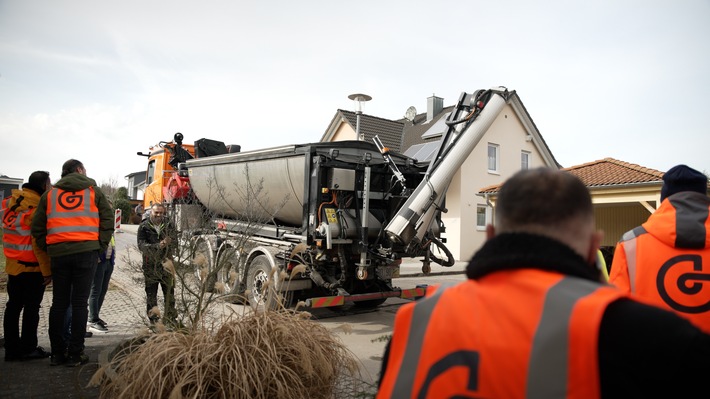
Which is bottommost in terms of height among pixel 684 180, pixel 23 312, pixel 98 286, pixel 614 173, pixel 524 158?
pixel 23 312

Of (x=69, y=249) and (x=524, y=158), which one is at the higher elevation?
(x=524, y=158)

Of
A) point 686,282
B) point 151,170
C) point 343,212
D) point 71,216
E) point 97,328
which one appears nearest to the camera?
point 686,282

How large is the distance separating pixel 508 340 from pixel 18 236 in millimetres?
5319

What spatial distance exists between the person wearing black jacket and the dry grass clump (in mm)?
757

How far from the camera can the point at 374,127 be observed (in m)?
23.8

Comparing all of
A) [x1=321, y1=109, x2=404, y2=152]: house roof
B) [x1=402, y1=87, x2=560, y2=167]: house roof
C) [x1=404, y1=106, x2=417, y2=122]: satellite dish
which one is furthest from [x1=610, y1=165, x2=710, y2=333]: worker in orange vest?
[x1=404, y1=106, x2=417, y2=122]: satellite dish

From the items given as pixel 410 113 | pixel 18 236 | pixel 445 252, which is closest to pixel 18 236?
pixel 18 236

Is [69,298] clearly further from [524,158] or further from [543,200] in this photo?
[524,158]

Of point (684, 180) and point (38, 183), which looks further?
point (38, 183)

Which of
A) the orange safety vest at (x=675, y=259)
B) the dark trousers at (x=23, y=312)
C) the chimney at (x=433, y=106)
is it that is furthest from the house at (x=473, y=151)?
the orange safety vest at (x=675, y=259)

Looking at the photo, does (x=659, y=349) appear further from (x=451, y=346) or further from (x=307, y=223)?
(x=307, y=223)

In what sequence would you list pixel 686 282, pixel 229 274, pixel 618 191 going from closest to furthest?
1. pixel 686 282
2. pixel 229 274
3. pixel 618 191

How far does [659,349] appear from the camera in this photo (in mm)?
946

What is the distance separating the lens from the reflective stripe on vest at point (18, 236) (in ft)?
15.9
